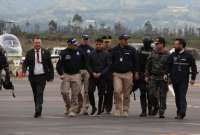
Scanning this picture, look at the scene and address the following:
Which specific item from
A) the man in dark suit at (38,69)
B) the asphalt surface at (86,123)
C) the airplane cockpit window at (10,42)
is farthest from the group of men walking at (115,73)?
the airplane cockpit window at (10,42)

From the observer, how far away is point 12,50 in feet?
170

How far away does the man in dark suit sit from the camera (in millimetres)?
20594

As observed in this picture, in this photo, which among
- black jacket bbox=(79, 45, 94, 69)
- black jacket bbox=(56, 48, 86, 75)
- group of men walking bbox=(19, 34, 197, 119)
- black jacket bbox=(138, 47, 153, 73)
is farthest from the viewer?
black jacket bbox=(79, 45, 94, 69)

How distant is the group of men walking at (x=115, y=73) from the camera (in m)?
20.7

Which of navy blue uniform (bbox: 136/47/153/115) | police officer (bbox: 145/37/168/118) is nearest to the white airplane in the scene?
navy blue uniform (bbox: 136/47/153/115)

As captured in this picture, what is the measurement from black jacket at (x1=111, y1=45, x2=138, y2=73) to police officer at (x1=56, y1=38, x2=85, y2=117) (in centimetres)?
90

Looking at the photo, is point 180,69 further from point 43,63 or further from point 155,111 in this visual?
point 43,63

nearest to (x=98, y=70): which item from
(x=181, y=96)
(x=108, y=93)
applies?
(x=108, y=93)

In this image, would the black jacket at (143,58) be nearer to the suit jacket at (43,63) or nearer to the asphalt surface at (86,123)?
the asphalt surface at (86,123)

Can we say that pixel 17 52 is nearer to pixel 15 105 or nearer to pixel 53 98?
pixel 53 98

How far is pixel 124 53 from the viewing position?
2125 centimetres

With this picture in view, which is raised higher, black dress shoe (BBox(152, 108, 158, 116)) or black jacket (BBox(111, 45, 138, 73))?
black jacket (BBox(111, 45, 138, 73))

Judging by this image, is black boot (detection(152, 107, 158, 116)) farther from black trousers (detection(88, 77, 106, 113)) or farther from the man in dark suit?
the man in dark suit

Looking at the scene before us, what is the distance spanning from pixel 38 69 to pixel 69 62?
0.90 metres
